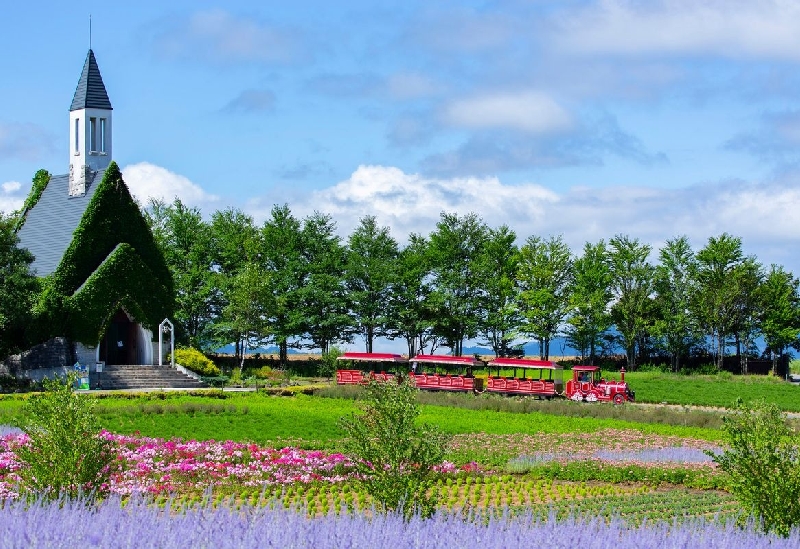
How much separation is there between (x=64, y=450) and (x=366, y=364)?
3582 centimetres

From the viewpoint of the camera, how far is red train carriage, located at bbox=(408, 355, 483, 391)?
4189 cm

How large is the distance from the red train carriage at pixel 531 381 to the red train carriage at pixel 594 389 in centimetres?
81

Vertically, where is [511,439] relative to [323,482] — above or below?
below

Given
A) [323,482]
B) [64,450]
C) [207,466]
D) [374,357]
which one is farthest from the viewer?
[374,357]

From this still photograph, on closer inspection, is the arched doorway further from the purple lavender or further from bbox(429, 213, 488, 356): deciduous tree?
the purple lavender

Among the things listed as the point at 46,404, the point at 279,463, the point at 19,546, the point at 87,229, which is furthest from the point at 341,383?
the point at 19,546

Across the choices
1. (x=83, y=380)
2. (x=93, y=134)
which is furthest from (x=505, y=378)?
(x=93, y=134)

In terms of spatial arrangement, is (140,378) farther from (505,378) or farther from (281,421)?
Answer: (281,421)

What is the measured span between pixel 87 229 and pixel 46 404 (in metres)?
34.9

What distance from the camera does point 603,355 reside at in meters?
67.4

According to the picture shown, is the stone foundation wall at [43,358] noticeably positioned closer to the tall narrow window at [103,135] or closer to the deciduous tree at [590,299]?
the tall narrow window at [103,135]

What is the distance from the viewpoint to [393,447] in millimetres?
10523

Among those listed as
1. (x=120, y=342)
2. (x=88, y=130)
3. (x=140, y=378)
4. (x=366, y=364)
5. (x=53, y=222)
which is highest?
(x=88, y=130)

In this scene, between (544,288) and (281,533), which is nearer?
(281,533)
